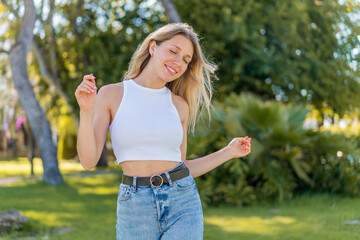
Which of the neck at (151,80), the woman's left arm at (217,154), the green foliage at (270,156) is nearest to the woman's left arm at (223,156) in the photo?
the woman's left arm at (217,154)

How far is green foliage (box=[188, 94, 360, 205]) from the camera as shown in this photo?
865 cm

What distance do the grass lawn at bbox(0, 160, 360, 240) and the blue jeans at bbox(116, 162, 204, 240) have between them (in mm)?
3738

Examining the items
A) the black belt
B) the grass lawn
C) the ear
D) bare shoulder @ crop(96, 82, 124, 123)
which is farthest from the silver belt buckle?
the grass lawn

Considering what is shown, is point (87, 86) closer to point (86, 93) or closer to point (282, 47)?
point (86, 93)

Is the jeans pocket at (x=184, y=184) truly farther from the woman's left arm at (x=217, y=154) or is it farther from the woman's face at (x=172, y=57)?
the woman's face at (x=172, y=57)

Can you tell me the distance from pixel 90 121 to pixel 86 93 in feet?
0.44

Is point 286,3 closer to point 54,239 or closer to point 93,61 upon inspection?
point 93,61

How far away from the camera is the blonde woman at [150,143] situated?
2438 mm

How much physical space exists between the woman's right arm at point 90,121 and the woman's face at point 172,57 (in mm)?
357

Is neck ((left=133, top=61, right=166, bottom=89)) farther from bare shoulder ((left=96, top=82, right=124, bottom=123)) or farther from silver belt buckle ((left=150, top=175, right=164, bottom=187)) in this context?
silver belt buckle ((left=150, top=175, right=164, bottom=187))

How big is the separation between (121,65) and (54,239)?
331 inches

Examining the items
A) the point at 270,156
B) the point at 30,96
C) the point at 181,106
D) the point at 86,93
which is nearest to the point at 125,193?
the point at 86,93

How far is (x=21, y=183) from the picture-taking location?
11906 mm

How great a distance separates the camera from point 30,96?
11.6 m
